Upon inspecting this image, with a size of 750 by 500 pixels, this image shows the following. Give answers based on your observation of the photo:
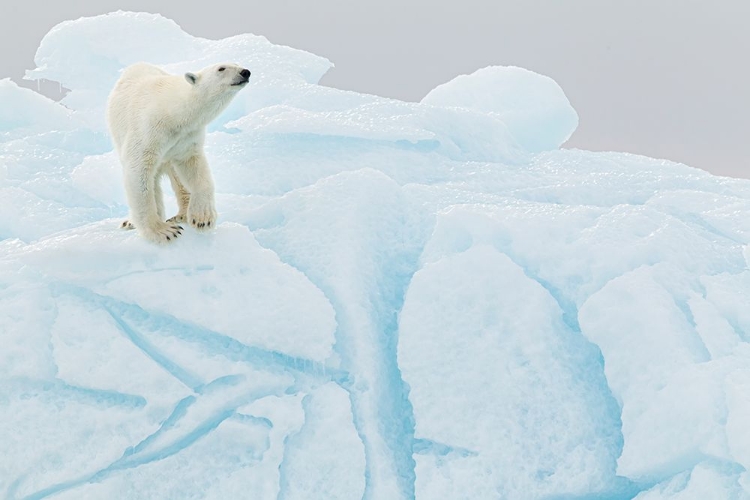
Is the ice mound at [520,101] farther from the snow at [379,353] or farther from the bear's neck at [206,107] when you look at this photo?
the bear's neck at [206,107]

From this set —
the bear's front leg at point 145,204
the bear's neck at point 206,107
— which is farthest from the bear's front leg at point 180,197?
the bear's neck at point 206,107

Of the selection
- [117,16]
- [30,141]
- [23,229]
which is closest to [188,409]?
[23,229]

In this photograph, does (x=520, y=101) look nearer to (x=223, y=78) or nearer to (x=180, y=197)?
(x=180, y=197)

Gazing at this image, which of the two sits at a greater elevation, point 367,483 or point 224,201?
point 224,201

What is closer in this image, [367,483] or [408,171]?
[367,483]

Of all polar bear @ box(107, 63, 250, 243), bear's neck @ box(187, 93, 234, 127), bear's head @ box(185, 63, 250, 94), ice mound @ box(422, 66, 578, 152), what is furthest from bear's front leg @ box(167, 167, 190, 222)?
ice mound @ box(422, 66, 578, 152)

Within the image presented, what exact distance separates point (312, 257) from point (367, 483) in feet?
4.00

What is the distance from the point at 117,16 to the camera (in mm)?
7582

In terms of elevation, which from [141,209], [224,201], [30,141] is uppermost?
[141,209]

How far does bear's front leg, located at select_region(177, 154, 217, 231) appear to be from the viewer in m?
4.27

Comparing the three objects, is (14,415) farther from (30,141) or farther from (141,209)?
(30,141)

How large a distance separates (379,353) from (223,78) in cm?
152

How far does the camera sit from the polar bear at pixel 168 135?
4.05 meters

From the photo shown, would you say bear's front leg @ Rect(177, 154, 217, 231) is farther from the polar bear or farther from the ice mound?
the ice mound
